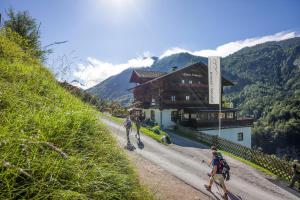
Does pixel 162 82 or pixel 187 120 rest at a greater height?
pixel 162 82

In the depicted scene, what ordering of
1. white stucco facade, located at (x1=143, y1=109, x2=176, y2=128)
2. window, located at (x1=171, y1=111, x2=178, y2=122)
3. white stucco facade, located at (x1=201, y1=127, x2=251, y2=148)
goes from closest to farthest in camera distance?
white stucco facade, located at (x1=201, y1=127, x2=251, y2=148) → white stucco facade, located at (x1=143, y1=109, x2=176, y2=128) → window, located at (x1=171, y1=111, x2=178, y2=122)

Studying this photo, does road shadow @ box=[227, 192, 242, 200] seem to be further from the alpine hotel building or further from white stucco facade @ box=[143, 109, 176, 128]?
white stucco facade @ box=[143, 109, 176, 128]

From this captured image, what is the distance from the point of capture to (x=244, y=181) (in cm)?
1360

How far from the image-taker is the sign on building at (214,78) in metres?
22.9

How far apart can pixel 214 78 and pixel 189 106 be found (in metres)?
14.1

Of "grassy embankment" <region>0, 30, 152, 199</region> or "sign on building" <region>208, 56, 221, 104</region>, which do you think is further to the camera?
"sign on building" <region>208, 56, 221, 104</region>

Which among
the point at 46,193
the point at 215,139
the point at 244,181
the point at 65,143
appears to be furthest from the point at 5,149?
the point at 215,139

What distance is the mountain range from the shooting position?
69.8 m

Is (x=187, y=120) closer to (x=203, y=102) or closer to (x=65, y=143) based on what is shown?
(x=203, y=102)

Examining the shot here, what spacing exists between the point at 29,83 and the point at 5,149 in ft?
7.38

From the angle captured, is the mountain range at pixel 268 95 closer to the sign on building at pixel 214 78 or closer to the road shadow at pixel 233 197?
the road shadow at pixel 233 197

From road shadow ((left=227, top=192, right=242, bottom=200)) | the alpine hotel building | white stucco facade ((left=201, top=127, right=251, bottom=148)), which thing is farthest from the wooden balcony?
road shadow ((left=227, top=192, right=242, bottom=200))

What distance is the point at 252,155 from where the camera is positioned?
71.1ft

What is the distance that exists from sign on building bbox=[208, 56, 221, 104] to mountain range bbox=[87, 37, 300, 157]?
8.74 meters
